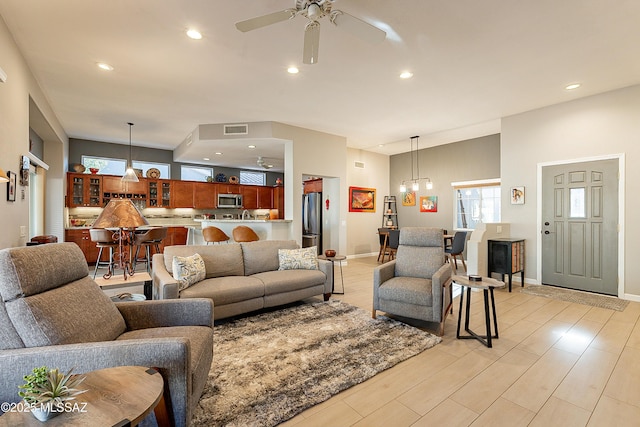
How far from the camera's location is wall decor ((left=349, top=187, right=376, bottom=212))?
26.0 ft

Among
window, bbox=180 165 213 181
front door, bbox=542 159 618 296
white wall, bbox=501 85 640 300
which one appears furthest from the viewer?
window, bbox=180 165 213 181

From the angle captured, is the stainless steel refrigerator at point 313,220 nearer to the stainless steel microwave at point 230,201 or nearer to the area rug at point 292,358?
the stainless steel microwave at point 230,201

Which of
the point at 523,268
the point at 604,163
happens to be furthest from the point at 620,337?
the point at 604,163

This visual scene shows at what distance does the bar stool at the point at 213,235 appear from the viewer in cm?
571

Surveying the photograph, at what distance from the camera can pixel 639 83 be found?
4047 mm

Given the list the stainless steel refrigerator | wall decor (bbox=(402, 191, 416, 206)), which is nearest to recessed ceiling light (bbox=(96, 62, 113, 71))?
the stainless steel refrigerator

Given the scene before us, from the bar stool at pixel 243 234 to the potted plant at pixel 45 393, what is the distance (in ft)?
15.1

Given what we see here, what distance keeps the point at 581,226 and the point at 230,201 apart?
7.93m

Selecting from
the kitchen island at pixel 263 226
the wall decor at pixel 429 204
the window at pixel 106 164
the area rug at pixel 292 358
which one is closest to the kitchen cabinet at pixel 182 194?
the window at pixel 106 164

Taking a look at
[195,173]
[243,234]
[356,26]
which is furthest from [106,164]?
[356,26]

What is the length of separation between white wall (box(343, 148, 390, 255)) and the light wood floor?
15.4 ft

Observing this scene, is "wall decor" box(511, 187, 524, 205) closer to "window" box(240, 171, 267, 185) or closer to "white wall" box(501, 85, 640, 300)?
"white wall" box(501, 85, 640, 300)

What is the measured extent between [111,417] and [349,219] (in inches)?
278

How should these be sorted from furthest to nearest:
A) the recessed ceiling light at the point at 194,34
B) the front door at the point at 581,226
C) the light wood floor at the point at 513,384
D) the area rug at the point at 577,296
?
the front door at the point at 581,226, the area rug at the point at 577,296, the recessed ceiling light at the point at 194,34, the light wood floor at the point at 513,384
